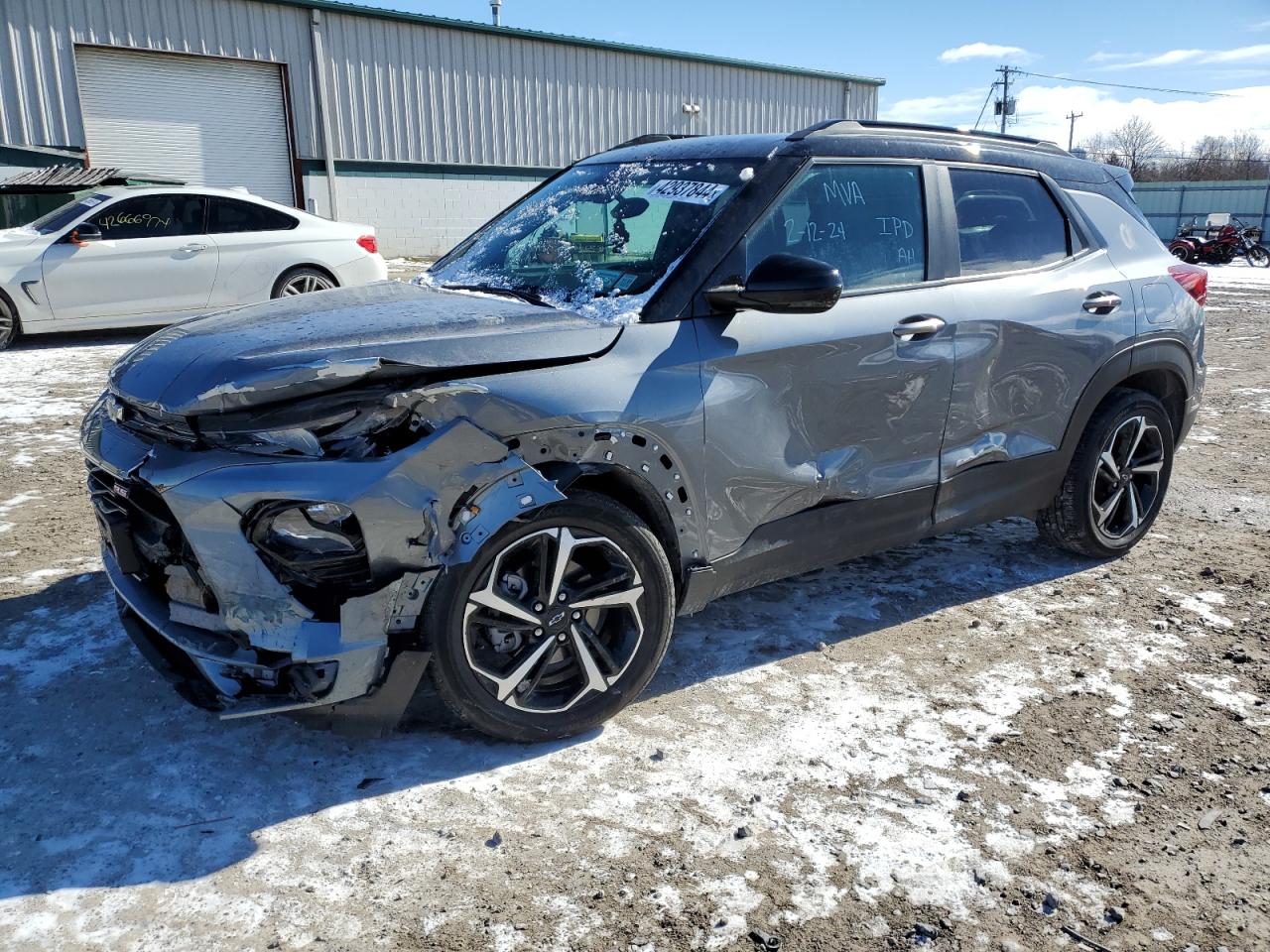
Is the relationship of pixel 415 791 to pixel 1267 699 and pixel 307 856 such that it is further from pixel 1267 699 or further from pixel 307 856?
pixel 1267 699

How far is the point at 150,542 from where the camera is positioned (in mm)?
2852

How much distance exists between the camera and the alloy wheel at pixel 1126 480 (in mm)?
4590

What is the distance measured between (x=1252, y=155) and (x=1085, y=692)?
7661cm

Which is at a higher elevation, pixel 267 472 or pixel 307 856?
pixel 267 472

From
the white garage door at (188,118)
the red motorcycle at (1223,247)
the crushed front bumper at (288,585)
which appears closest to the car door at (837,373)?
the crushed front bumper at (288,585)

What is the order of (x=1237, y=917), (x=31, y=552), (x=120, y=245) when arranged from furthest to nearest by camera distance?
(x=120, y=245)
(x=31, y=552)
(x=1237, y=917)

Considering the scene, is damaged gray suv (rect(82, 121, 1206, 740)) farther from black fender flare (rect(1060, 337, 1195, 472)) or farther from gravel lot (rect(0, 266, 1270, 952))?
gravel lot (rect(0, 266, 1270, 952))

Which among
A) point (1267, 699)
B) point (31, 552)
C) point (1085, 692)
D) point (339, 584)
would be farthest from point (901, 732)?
point (31, 552)

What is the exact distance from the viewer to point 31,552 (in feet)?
15.2

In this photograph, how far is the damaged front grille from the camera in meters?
2.77

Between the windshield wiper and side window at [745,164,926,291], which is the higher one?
side window at [745,164,926,291]

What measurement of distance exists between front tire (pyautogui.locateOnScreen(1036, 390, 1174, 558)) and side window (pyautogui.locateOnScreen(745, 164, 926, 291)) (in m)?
1.38

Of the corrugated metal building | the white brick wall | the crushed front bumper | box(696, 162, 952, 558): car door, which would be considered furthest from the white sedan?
the white brick wall

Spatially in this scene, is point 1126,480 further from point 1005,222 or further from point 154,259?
point 154,259
